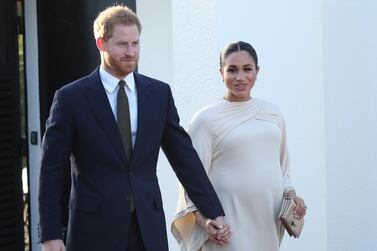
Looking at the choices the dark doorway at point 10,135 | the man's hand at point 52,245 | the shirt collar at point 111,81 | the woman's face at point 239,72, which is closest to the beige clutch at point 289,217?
the woman's face at point 239,72

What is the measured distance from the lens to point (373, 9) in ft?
16.5

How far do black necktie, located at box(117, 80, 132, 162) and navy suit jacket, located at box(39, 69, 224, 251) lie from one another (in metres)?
0.03

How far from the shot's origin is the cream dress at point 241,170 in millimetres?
3576

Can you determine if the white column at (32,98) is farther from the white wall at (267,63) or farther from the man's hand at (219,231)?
the man's hand at (219,231)

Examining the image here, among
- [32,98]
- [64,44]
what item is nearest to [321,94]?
[64,44]

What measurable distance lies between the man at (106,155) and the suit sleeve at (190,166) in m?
0.16

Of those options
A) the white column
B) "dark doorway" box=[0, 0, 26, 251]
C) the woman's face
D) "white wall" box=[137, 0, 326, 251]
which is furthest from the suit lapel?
the white column

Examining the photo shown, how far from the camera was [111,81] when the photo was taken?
10.7 ft

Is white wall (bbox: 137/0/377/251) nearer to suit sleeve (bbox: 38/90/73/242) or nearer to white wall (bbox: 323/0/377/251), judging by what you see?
white wall (bbox: 323/0/377/251)

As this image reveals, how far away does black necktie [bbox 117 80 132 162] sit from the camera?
3.23 meters

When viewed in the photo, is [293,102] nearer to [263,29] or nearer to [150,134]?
[263,29]

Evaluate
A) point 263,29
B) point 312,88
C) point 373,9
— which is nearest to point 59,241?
point 263,29

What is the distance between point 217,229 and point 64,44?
8.29 ft

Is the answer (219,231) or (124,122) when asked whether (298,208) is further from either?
(124,122)
